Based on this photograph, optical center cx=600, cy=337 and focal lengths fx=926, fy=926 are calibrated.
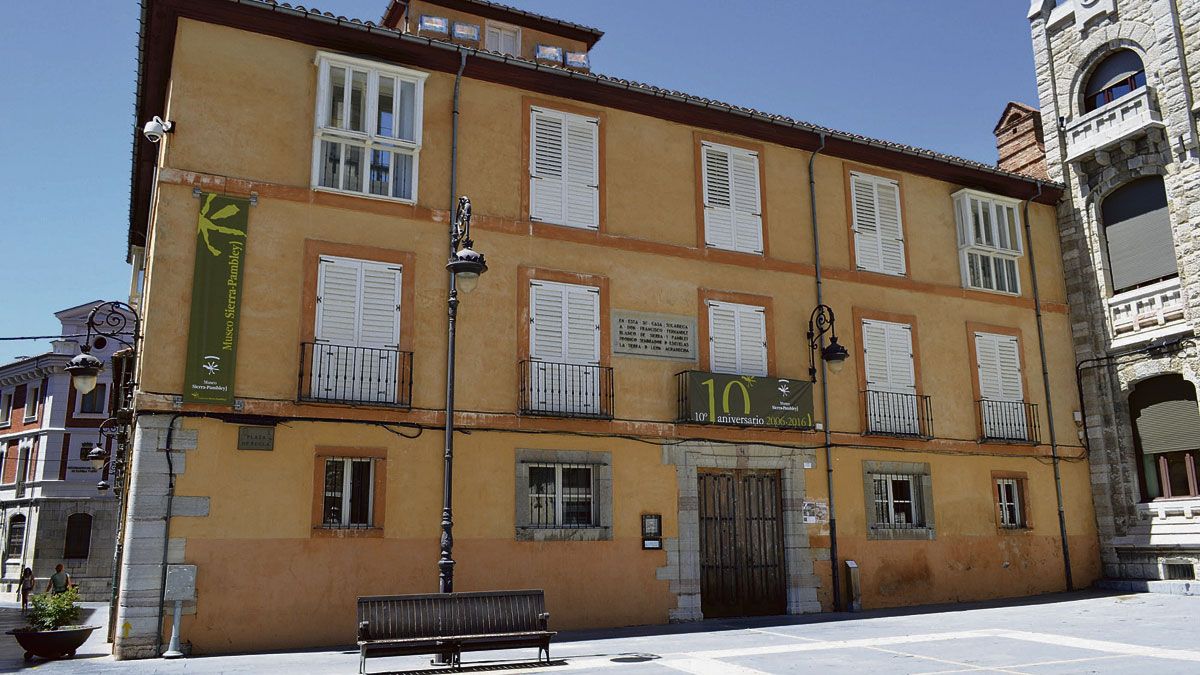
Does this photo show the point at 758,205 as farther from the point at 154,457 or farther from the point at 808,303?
the point at 154,457

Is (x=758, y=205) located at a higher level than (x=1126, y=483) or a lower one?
higher

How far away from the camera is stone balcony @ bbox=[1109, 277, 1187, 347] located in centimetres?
1850

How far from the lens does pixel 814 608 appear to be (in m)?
16.4

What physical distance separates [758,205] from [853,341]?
3.20 m

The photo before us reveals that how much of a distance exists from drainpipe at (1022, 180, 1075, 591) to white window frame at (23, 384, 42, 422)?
129 ft

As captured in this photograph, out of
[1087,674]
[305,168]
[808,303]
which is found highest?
[305,168]

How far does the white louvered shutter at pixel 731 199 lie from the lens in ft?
56.1

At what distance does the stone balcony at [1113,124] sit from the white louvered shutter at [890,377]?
6275 mm

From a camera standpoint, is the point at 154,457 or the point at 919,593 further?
the point at 919,593

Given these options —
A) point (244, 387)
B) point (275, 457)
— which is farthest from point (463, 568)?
point (244, 387)

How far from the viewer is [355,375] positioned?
1358 cm

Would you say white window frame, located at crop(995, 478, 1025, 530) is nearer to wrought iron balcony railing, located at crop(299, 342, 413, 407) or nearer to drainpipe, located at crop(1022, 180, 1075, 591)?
drainpipe, located at crop(1022, 180, 1075, 591)

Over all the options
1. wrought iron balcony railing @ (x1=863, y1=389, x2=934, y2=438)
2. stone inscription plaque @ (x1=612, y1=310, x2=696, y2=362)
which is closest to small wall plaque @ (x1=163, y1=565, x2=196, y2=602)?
stone inscription plaque @ (x1=612, y1=310, x2=696, y2=362)

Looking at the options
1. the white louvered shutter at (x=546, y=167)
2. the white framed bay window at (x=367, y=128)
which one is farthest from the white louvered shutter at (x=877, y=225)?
the white framed bay window at (x=367, y=128)
